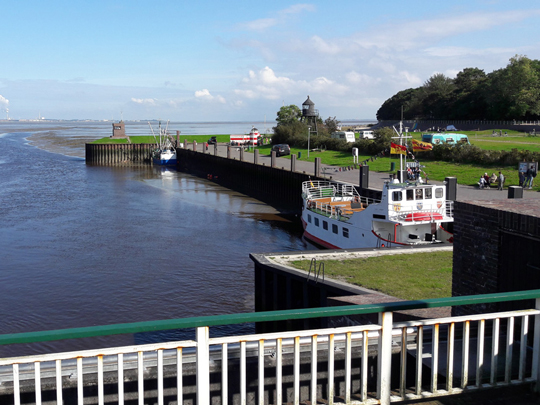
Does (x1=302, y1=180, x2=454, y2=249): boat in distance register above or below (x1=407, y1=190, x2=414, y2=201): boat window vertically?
below

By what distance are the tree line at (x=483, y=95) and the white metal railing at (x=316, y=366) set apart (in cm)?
9024

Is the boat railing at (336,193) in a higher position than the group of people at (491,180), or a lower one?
lower

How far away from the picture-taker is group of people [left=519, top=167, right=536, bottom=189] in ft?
119

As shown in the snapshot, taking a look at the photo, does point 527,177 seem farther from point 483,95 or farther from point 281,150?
point 483,95

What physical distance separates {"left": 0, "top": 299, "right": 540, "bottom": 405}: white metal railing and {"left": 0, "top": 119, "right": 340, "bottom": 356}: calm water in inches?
461

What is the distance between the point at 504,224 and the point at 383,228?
1944cm

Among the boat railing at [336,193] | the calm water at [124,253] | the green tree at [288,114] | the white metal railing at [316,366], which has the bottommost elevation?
the calm water at [124,253]

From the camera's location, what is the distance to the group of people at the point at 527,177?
36375mm

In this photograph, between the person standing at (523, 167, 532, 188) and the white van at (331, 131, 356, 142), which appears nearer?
the person standing at (523, 167, 532, 188)

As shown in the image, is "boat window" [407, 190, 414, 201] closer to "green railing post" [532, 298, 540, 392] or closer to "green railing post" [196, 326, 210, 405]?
"green railing post" [532, 298, 540, 392]

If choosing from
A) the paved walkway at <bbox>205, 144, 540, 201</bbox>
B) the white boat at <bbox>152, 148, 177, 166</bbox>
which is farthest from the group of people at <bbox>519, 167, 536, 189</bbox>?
the white boat at <bbox>152, 148, 177, 166</bbox>

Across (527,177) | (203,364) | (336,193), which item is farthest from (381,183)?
(203,364)

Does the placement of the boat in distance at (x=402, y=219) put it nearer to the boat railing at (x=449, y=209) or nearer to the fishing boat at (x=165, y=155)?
the boat railing at (x=449, y=209)

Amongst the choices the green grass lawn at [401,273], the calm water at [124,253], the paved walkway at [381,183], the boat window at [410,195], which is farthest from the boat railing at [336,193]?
the green grass lawn at [401,273]
